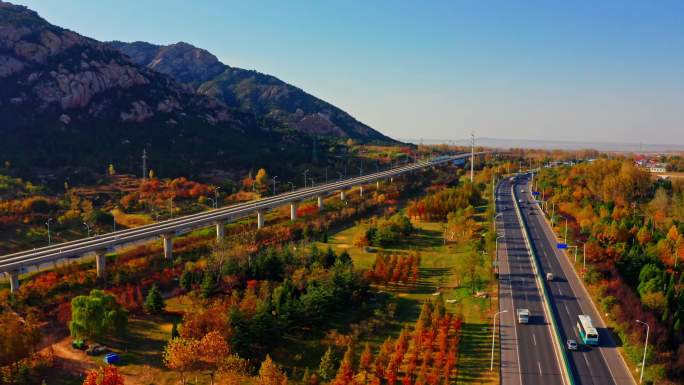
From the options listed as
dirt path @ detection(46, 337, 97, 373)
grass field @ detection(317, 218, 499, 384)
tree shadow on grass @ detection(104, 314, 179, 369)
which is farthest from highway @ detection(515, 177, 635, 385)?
dirt path @ detection(46, 337, 97, 373)

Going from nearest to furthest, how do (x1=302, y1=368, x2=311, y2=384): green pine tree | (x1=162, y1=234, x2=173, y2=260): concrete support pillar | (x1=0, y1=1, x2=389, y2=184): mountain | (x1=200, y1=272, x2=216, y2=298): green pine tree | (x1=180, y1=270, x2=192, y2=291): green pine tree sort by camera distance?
1. (x1=302, y1=368, x2=311, y2=384): green pine tree
2. (x1=200, y1=272, x2=216, y2=298): green pine tree
3. (x1=180, y1=270, x2=192, y2=291): green pine tree
4. (x1=162, y1=234, x2=173, y2=260): concrete support pillar
5. (x1=0, y1=1, x2=389, y2=184): mountain

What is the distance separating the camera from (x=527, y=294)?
64.1m

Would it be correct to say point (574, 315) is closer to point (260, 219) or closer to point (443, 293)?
point (443, 293)

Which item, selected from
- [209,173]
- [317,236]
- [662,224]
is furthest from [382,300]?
[209,173]

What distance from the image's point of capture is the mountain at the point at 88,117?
139250 millimetres

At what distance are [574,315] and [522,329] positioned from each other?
9.13 meters

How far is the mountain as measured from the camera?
139 metres

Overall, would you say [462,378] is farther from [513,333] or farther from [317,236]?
[317,236]

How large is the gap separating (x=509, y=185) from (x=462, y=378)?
470 ft

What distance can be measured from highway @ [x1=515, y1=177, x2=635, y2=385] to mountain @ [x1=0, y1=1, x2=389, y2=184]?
103360 millimetres

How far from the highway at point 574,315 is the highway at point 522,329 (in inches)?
63.3

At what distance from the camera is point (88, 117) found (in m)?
160

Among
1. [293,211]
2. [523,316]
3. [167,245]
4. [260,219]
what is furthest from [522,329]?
[293,211]

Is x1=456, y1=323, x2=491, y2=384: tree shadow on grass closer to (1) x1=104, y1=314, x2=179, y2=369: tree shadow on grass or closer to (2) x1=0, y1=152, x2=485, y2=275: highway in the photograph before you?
(1) x1=104, y1=314, x2=179, y2=369: tree shadow on grass
